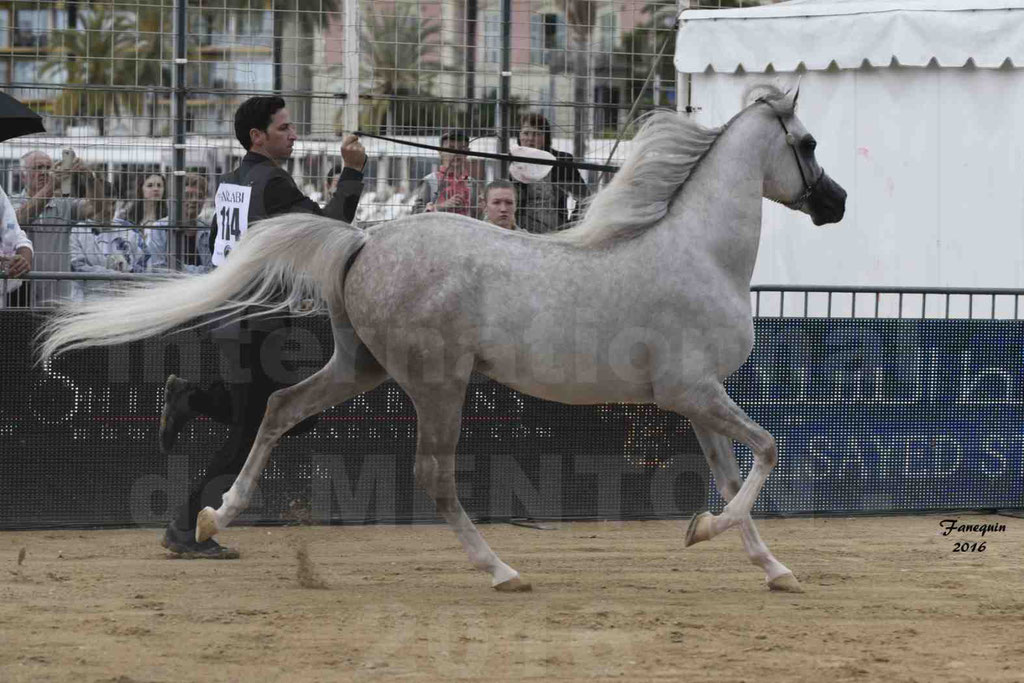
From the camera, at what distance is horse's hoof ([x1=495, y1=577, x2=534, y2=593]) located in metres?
6.56

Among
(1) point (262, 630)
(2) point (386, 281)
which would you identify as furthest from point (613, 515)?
(1) point (262, 630)

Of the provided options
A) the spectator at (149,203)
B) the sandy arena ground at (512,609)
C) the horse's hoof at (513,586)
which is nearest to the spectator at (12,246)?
the sandy arena ground at (512,609)

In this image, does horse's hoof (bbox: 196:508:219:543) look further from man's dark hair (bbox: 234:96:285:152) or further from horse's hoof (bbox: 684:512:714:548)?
horse's hoof (bbox: 684:512:714:548)

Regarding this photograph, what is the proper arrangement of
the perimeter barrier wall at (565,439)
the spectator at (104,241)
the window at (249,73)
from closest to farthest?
the perimeter barrier wall at (565,439)
the spectator at (104,241)
the window at (249,73)

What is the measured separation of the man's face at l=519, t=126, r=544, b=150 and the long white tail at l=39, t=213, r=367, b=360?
358 centimetres

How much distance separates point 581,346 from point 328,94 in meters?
4.59

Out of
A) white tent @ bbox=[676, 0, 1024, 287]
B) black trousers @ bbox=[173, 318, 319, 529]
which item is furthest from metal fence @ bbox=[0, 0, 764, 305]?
black trousers @ bbox=[173, 318, 319, 529]

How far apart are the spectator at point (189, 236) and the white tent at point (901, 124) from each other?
12.4 feet

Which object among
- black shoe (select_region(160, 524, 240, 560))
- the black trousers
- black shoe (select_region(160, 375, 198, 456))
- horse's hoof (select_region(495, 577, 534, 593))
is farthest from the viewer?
black shoe (select_region(160, 375, 198, 456))

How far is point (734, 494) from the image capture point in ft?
22.1

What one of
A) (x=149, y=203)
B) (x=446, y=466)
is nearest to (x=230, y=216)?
(x=446, y=466)

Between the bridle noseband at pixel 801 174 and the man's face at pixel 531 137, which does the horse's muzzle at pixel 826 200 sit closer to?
the bridle noseband at pixel 801 174

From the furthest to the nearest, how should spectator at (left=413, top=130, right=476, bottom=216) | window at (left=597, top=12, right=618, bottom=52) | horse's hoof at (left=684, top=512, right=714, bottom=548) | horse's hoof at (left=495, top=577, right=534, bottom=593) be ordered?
window at (left=597, top=12, right=618, bottom=52)
spectator at (left=413, top=130, right=476, bottom=216)
horse's hoof at (left=495, top=577, right=534, bottom=593)
horse's hoof at (left=684, top=512, right=714, bottom=548)

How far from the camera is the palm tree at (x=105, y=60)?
10625 millimetres
